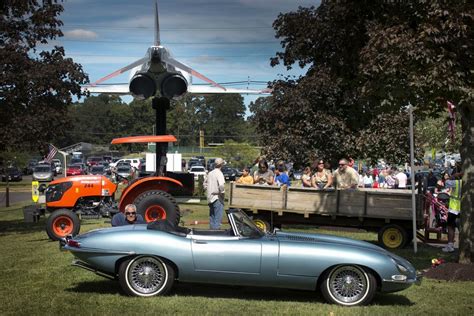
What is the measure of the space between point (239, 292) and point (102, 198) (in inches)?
312

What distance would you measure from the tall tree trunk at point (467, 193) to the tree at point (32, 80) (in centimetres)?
1135

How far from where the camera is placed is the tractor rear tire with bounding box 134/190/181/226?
1455cm

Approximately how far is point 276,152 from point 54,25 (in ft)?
24.1

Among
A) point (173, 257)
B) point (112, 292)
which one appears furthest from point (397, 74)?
point (112, 292)

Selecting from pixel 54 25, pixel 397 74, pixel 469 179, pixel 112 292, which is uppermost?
pixel 54 25

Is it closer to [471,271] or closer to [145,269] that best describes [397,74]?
[471,271]

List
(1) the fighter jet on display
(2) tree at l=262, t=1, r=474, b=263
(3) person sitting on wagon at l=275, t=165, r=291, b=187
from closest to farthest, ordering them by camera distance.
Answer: (2) tree at l=262, t=1, r=474, b=263
(3) person sitting on wagon at l=275, t=165, r=291, b=187
(1) the fighter jet on display

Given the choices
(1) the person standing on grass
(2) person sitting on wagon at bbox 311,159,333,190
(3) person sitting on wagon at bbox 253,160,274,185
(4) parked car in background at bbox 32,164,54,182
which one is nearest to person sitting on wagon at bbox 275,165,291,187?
(3) person sitting on wagon at bbox 253,160,274,185

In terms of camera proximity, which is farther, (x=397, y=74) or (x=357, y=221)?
(x=357, y=221)

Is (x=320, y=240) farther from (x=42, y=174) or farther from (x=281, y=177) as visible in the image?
(x=42, y=174)

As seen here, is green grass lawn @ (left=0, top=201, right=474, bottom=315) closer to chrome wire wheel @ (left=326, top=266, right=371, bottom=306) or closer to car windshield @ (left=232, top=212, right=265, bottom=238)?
chrome wire wheel @ (left=326, top=266, right=371, bottom=306)

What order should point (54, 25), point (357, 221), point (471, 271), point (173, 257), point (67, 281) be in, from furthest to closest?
point (54, 25) → point (357, 221) → point (471, 271) → point (67, 281) → point (173, 257)

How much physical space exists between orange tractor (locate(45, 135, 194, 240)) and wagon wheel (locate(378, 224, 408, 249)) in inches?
179

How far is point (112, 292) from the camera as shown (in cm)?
828
